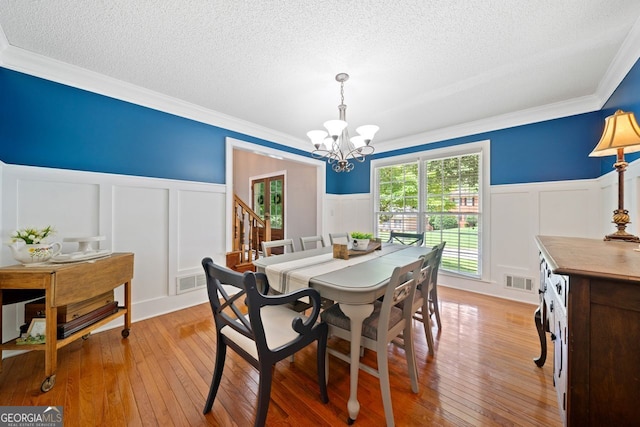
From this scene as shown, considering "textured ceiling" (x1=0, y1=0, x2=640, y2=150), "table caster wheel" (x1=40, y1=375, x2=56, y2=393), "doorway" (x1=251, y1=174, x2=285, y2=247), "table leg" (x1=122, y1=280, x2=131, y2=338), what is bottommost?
"table caster wheel" (x1=40, y1=375, x2=56, y2=393)

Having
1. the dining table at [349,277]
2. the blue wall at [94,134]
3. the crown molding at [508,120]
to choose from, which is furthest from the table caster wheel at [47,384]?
the crown molding at [508,120]

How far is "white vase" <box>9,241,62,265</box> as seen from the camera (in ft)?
5.53

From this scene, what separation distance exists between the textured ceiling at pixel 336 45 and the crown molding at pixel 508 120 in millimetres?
116

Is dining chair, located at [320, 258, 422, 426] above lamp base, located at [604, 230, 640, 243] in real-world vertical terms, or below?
below

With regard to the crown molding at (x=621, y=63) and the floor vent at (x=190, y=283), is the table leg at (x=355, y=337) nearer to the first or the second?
the floor vent at (x=190, y=283)

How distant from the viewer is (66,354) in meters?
1.98

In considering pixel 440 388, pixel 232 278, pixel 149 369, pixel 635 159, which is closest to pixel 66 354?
pixel 149 369

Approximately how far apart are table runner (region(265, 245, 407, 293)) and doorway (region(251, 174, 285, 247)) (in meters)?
3.95

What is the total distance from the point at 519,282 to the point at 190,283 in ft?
14.2

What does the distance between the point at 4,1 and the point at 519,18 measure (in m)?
3.40

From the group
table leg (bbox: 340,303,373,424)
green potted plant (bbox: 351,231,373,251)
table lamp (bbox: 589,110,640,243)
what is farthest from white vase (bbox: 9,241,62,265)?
table lamp (bbox: 589,110,640,243)

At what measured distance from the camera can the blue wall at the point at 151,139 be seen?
2.03m

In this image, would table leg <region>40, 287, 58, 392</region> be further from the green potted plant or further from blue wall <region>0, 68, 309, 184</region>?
the green potted plant

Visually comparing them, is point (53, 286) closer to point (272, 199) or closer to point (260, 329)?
point (260, 329)
